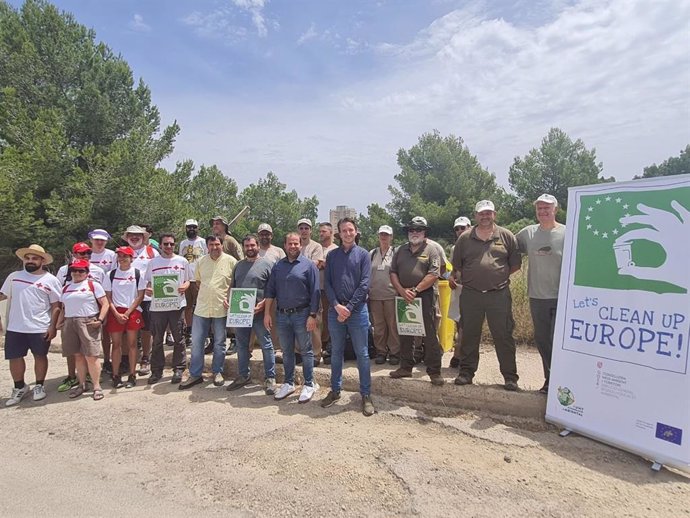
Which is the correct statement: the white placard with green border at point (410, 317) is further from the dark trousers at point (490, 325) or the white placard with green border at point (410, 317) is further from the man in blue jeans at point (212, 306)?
the man in blue jeans at point (212, 306)

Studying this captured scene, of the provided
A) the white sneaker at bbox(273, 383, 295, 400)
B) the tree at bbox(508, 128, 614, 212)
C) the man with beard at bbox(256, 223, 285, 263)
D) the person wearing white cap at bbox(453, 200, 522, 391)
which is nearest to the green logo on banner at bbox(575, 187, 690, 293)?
the person wearing white cap at bbox(453, 200, 522, 391)

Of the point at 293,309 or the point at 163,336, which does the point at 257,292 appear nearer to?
the point at 293,309

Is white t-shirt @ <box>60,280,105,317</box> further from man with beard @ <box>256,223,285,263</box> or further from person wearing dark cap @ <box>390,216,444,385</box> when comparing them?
person wearing dark cap @ <box>390,216,444,385</box>

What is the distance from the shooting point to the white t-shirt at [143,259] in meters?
6.02

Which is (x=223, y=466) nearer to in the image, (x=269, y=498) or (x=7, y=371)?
(x=269, y=498)

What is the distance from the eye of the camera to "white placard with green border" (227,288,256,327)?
17.5ft

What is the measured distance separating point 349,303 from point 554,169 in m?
39.7

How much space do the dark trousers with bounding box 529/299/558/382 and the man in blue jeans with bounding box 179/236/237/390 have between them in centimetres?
383

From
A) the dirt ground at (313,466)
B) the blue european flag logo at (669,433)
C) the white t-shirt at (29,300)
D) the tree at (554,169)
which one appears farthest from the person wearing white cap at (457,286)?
the tree at (554,169)

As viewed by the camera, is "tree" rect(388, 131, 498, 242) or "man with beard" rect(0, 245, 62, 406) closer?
"man with beard" rect(0, 245, 62, 406)

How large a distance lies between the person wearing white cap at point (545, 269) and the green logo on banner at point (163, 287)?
456 cm

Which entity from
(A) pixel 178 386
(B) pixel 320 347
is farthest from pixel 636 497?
(A) pixel 178 386

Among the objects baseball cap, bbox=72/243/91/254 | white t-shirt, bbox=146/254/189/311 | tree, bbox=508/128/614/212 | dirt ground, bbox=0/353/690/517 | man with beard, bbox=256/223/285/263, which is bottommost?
dirt ground, bbox=0/353/690/517

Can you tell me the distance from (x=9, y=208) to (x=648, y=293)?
16.3 metres
